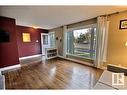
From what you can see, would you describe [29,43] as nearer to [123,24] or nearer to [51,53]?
[51,53]

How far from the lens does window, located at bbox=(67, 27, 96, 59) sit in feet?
14.9

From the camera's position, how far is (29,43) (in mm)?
6648

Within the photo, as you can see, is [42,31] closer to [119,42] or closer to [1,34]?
[1,34]

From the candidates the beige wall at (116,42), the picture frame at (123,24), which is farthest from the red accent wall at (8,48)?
the picture frame at (123,24)

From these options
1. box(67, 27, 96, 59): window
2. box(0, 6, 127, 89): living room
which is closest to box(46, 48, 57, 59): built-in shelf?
box(0, 6, 127, 89): living room

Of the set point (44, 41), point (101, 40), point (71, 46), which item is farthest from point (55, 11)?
point (44, 41)

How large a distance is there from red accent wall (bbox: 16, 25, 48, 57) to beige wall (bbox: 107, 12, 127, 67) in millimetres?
5235

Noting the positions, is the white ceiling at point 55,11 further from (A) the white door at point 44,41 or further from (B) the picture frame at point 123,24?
(A) the white door at point 44,41

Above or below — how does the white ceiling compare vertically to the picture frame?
above

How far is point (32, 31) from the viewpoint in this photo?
679cm

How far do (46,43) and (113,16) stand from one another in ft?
18.7

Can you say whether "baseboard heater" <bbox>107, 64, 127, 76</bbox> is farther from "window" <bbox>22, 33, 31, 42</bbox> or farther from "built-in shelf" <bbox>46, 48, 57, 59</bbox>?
"window" <bbox>22, 33, 31, 42</bbox>
